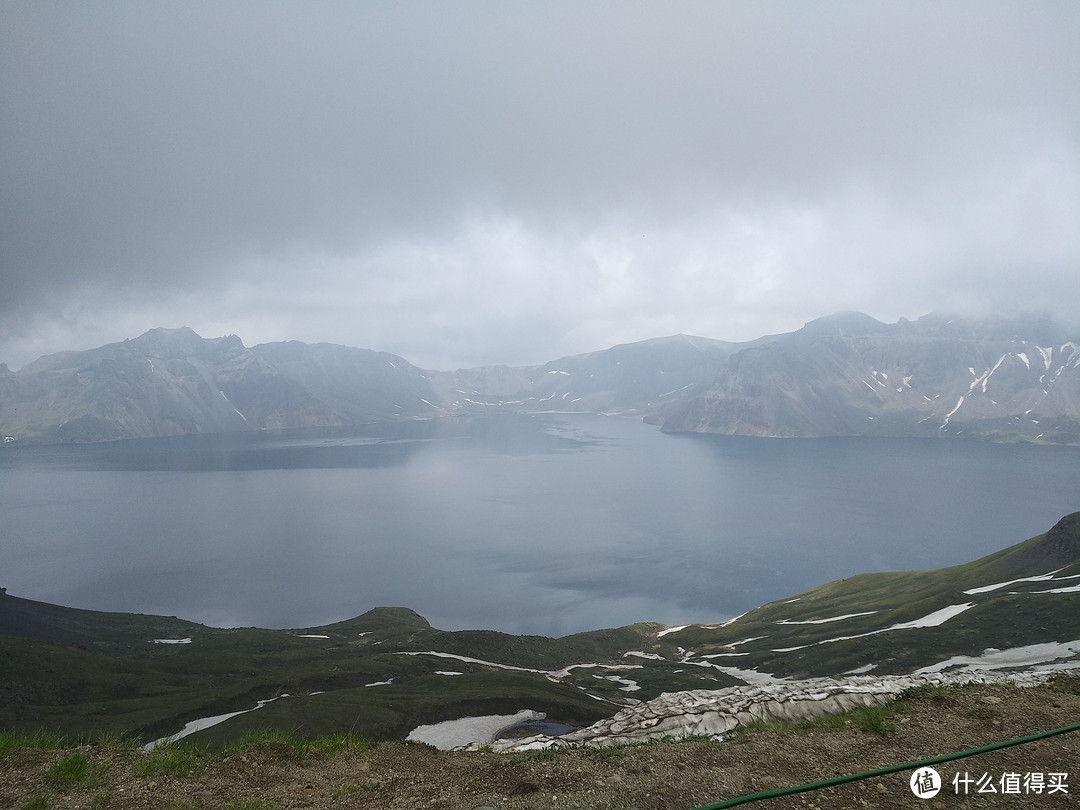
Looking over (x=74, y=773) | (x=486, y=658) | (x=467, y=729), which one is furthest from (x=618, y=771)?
(x=486, y=658)

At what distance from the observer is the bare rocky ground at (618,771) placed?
757 centimetres

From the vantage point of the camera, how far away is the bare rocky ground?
757 centimetres

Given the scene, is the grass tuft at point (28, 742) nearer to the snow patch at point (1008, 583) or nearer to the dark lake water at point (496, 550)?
the snow patch at point (1008, 583)

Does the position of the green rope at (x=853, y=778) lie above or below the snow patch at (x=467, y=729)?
above

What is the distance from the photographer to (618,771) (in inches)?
349

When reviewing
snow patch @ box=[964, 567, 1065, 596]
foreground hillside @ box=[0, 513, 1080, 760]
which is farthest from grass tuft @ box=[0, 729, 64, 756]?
snow patch @ box=[964, 567, 1065, 596]

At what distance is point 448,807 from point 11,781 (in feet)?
23.8

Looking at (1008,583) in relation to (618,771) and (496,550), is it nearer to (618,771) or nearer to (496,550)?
(618,771)

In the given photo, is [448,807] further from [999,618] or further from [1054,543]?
[1054,543]

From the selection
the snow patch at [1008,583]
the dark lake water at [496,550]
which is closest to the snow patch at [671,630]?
the dark lake water at [496,550]

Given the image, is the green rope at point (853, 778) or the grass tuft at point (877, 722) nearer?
the green rope at point (853, 778)

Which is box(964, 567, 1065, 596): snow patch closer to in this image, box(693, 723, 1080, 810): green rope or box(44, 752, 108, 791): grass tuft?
box(693, 723, 1080, 810): green rope

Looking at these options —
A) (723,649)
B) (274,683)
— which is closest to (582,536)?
(723,649)

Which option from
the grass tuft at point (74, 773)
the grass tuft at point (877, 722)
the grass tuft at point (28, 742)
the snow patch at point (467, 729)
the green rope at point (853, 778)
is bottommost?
the snow patch at point (467, 729)
